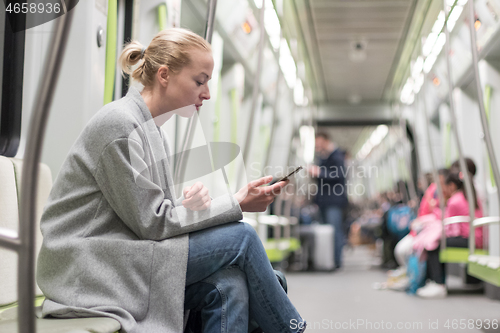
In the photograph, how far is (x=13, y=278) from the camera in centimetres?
155

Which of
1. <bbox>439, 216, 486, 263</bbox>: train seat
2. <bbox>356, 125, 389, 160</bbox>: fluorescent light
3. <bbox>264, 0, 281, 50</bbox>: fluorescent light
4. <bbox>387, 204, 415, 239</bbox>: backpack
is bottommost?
<bbox>439, 216, 486, 263</bbox>: train seat

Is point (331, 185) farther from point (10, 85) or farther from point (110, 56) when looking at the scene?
point (10, 85)

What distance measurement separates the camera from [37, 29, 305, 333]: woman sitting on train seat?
129 centimetres

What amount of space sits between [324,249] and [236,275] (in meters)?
4.95

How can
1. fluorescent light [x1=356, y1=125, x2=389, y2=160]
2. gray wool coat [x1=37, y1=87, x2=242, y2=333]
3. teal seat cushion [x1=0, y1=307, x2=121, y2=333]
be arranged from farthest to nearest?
1. fluorescent light [x1=356, y1=125, x2=389, y2=160]
2. gray wool coat [x1=37, y1=87, x2=242, y2=333]
3. teal seat cushion [x1=0, y1=307, x2=121, y2=333]

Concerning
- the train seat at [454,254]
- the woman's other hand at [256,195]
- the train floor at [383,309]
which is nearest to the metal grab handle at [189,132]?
the woman's other hand at [256,195]

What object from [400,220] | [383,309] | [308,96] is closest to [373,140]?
[308,96]

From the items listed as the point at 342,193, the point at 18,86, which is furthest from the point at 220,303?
the point at 342,193

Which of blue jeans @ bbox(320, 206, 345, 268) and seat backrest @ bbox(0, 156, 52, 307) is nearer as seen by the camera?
seat backrest @ bbox(0, 156, 52, 307)

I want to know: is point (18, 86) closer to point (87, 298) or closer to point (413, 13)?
point (87, 298)

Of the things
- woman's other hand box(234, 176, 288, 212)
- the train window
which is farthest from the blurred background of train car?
woman's other hand box(234, 176, 288, 212)

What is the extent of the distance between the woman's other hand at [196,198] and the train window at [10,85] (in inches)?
37.2

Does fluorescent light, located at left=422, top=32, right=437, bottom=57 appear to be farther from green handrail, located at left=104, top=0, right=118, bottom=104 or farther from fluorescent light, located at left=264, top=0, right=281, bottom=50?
green handrail, located at left=104, top=0, right=118, bottom=104

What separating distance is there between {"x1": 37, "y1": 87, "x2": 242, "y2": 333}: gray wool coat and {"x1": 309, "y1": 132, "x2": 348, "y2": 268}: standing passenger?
482 centimetres
